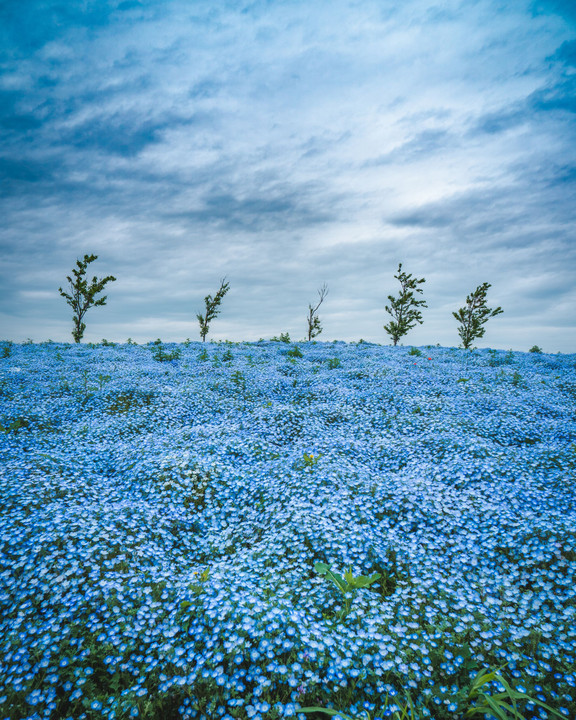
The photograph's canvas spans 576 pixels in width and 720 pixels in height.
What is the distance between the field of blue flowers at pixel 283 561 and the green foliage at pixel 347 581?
31 mm

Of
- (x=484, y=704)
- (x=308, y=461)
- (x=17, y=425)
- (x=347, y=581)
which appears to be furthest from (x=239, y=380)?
(x=484, y=704)

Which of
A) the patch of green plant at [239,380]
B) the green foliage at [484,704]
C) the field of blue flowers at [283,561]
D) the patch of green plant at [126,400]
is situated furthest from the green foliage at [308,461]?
the patch of green plant at [126,400]

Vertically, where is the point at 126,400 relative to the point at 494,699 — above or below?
above

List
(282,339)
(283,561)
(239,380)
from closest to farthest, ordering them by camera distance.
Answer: (283,561)
(239,380)
(282,339)

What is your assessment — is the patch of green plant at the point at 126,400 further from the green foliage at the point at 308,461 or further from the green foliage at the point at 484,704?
the green foliage at the point at 484,704

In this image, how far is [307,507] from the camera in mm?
6367

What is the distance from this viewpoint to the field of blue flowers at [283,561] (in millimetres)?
3576

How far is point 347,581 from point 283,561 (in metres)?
0.93

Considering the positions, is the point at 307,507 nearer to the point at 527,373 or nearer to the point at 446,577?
the point at 446,577

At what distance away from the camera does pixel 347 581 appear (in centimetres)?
483

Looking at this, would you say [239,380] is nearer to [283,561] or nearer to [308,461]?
[308,461]

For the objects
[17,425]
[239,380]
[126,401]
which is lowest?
[17,425]

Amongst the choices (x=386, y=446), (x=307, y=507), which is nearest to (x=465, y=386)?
(x=386, y=446)

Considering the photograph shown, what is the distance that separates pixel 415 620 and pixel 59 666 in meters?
3.92
